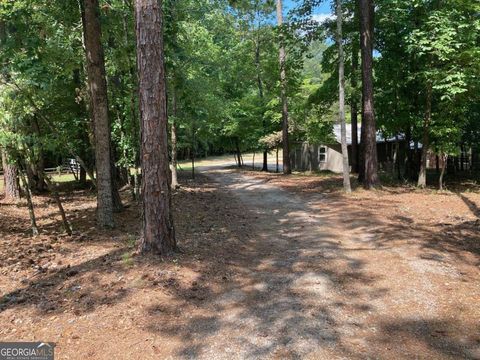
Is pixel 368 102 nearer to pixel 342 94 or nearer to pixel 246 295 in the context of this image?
pixel 342 94

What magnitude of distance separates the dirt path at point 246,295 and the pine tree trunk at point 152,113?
32.2 inches

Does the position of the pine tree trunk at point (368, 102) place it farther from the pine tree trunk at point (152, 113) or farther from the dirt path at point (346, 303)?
the pine tree trunk at point (152, 113)

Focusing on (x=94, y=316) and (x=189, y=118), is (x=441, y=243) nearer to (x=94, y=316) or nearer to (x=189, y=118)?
(x=94, y=316)

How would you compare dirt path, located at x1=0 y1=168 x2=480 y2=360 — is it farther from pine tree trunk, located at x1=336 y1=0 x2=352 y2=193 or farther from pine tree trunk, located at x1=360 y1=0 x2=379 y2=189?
pine tree trunk, located at x1=360 y1=0 x2=379 y2=189

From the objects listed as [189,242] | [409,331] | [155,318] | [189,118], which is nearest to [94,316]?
[155,318]

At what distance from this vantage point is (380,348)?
3.76 metres

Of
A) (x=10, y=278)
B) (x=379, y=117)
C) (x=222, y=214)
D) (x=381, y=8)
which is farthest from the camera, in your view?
(x=379, y=117)

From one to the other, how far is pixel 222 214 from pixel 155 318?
6.27 m

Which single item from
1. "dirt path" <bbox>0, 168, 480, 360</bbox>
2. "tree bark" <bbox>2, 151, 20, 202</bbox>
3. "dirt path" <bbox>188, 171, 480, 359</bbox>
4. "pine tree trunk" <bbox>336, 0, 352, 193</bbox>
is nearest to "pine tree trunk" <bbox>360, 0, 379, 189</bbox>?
"pine tree trunk" <bbox>336, 0, 352, 193</bbox>

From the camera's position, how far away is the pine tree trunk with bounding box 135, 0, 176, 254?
5.67 meters

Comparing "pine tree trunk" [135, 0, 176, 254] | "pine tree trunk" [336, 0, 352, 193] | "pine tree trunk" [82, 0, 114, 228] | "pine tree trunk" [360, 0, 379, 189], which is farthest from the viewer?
"pine tree trunk" [360, 0, 379, 189]

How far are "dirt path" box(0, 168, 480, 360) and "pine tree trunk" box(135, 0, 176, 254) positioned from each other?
2.68ft

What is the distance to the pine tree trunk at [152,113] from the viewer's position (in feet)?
18.6

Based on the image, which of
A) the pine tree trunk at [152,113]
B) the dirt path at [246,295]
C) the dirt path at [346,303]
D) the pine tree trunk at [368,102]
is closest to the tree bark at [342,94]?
the pine tree trunk at [368,102]
